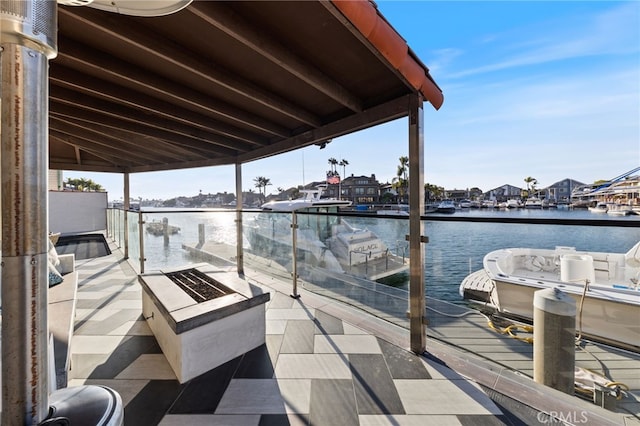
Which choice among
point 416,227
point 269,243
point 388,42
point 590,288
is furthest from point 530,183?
point 388,42

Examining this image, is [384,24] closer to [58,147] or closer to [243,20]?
[243,20]

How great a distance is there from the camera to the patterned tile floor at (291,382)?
153cm

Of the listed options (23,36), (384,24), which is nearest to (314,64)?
(384,24)

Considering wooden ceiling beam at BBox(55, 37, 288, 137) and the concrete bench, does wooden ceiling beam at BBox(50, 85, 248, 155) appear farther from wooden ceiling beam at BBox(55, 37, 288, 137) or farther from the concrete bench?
the concrete bench

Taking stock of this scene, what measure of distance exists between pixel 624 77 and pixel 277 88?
688 cm

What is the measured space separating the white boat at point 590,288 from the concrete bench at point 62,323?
379cm

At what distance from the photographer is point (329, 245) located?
3.66 metres

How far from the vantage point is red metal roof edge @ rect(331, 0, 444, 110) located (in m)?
1.30

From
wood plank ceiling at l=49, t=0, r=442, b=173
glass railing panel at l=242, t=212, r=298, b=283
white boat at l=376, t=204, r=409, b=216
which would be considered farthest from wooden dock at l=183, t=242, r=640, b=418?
wood plank ceiling at l=49, t=0, r=442, b=173

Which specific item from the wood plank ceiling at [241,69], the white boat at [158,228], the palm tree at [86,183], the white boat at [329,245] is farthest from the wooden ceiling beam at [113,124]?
the palm tree at [86,183]

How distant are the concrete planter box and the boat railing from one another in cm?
129

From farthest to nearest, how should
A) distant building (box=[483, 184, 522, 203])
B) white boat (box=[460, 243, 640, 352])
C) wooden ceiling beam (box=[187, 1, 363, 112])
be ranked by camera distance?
1. distant building (box=[483, 184, 522, 203])
2. white boat (box=[460, 243, 640, 352])
3. wooden ceiling beam (box=[187, 1, 363, 112])

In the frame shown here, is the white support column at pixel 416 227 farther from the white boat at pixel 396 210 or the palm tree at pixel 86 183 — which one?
the palm tree at pixel 86 183

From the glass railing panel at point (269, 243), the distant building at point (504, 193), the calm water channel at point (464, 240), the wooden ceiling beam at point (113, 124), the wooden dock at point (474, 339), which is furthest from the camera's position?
the distant building at point (504, 193)
